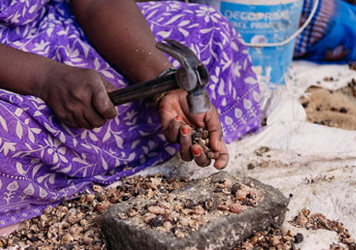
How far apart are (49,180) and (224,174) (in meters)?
0.75

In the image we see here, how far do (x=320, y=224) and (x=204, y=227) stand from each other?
523mm

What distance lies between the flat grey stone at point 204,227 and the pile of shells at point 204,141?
0.42ft

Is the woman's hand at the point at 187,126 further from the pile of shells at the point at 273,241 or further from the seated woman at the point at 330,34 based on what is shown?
the seated woman at the point at 330,34

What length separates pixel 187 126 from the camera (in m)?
1.87

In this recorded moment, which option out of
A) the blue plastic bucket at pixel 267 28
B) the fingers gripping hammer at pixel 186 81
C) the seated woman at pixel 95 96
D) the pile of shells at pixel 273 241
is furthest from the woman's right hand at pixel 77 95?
the blue plastic bucket at pixel 267 28

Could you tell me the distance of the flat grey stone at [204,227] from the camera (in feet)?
4.83

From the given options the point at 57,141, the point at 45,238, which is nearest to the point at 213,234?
the point at 45,238

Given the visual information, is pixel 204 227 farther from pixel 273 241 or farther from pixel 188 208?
pixel 273 241

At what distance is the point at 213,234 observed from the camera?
1513mm

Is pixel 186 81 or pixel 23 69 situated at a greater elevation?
pixel 186 81

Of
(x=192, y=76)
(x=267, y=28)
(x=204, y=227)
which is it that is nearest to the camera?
(x=192, y=76)

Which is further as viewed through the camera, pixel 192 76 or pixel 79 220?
pixel 79 220

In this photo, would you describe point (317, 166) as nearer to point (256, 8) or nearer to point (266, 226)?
point (266, 226)

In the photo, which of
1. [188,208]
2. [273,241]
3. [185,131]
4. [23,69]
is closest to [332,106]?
[185,131]
